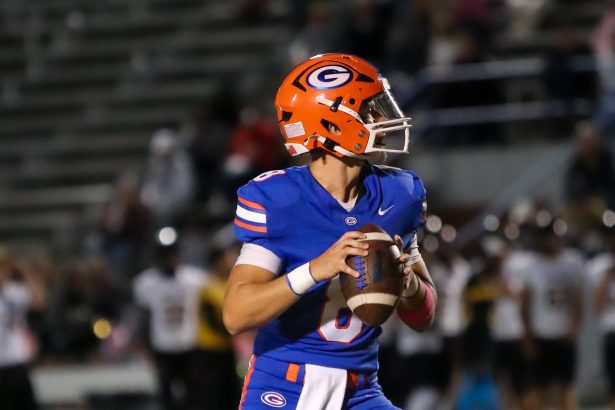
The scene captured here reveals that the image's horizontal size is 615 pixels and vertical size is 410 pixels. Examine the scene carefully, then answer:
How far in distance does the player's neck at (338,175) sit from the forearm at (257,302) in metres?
0.41

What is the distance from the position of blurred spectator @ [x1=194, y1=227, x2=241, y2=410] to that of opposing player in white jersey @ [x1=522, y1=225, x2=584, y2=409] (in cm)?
243

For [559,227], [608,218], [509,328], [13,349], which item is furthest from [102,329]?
[608,218]

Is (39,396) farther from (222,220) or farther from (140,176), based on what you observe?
(140,176)

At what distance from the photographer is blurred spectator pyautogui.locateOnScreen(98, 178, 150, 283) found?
1559cm

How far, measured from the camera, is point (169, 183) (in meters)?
15.8

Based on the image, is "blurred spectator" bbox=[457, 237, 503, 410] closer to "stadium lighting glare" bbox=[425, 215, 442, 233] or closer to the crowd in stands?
the crowd in stands

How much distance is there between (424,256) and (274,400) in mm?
6889

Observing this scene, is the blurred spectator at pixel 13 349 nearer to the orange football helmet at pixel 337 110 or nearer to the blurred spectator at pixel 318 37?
the blurred spectator at pixel 318 37

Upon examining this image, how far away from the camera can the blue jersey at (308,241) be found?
486 centimetres

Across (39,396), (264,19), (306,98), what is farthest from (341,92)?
(264,19)

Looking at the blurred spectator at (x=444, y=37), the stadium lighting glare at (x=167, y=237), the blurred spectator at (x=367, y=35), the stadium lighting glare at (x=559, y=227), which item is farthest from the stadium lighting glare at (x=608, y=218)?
the blurred spectator at (x=367, y=35)

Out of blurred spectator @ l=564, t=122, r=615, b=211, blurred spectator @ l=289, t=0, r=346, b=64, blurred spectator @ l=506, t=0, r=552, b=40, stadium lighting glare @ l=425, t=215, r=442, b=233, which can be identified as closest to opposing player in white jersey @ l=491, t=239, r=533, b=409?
stadium lighting glare @ l=425, t=215, r=442, b=233

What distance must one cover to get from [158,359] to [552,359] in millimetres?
3303

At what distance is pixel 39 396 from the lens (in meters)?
14.2
